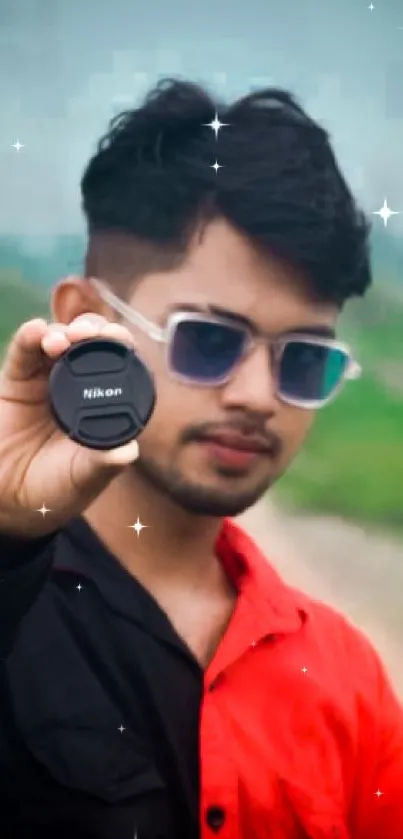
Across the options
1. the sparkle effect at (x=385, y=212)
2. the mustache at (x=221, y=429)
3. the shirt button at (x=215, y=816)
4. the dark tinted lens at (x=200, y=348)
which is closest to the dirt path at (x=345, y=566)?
the mustache at (x=221, y=429)

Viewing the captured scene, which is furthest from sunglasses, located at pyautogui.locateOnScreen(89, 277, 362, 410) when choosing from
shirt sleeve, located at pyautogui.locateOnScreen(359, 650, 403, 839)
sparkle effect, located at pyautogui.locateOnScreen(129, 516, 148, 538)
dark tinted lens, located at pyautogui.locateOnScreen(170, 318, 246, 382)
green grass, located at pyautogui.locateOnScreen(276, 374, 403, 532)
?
shirt sleeve, located at pyautogui.locateOnScreen(359, 650, 403, 839)

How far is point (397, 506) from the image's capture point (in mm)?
1430

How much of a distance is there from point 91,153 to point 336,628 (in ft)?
2.60

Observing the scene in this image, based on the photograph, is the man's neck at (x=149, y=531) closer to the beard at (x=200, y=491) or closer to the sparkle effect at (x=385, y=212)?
the beard at (x=200, y=491)

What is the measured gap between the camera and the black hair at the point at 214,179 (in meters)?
1.29

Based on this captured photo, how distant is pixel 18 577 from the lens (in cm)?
125

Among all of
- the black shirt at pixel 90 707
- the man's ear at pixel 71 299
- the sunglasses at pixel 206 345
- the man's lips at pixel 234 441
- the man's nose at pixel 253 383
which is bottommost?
the black shirt at pixel 90 707

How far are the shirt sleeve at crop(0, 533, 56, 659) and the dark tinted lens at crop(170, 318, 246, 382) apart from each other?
29cm

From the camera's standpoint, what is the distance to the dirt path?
140cm

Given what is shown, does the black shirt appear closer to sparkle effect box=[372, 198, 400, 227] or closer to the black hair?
the black hair

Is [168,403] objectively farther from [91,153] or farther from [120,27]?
[120,27]

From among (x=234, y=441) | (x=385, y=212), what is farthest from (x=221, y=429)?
(x=385, y=212)

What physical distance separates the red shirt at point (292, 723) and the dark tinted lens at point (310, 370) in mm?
225

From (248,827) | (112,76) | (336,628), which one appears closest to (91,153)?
(112,76)
